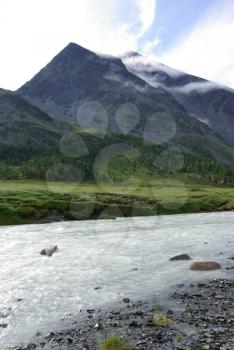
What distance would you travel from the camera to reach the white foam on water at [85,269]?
1033 inches

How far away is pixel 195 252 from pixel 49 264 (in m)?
15.7

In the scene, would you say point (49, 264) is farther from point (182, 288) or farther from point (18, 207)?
point (18, 207)

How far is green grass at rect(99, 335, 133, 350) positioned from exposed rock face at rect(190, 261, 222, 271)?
58.0ft

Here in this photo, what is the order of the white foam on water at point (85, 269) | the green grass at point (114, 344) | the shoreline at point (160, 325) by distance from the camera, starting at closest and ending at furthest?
the green grass at point (114, 344) → the shoreline at point (160, 325) → the white foam on water at point (85, 269)

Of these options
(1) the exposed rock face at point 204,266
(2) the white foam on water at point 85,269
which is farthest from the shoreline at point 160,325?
(1) the exposed rock face at point 204,266

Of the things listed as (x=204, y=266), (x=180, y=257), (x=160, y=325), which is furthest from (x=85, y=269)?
(x=160, y=325)

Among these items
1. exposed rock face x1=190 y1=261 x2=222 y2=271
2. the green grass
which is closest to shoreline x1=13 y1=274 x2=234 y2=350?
the green grass

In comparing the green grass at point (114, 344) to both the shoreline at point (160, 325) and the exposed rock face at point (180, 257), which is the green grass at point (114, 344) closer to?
the shoreline at point (160, 325)

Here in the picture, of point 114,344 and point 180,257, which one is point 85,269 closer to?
point 180,257

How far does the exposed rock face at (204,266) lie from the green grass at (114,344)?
696 inches

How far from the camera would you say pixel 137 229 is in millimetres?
68500

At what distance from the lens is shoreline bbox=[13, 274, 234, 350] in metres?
20.0

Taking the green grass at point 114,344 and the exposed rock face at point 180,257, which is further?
the exposed rock face at point 180,257

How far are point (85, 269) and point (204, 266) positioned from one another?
10692 millimetres
